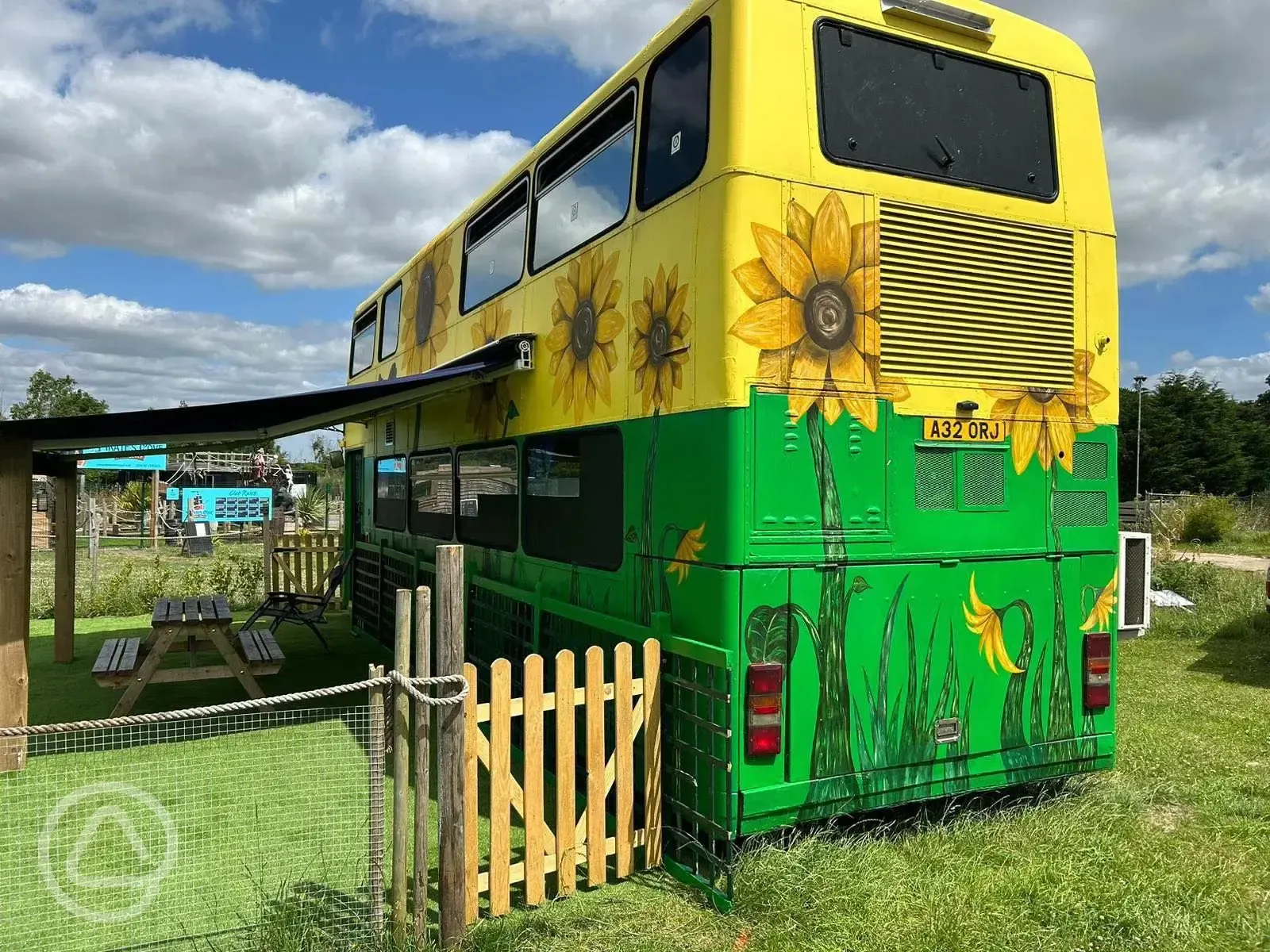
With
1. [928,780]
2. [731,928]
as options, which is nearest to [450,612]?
[731,928]

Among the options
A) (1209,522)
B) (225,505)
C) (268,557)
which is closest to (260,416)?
(268,557)

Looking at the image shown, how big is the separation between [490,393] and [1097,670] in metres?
4.20

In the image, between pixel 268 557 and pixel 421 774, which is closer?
pixel 421 774

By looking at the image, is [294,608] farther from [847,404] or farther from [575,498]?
[847,404]

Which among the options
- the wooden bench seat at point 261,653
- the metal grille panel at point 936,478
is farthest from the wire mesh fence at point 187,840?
the metal grille panel at point 936,478

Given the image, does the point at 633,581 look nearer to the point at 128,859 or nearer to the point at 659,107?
the point at 659,107

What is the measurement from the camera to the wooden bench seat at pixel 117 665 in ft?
21.1

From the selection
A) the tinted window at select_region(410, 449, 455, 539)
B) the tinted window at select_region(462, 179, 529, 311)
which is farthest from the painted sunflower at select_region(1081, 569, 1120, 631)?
the tinted window at select_region(410, 449, 455, 539)

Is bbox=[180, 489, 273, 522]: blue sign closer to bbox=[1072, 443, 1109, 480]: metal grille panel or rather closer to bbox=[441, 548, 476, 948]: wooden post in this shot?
bbox=[441, 548, 476, 948]: wooden post

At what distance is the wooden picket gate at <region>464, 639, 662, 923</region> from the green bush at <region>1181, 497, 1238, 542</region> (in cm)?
2469

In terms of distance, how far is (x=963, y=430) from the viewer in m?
4.25

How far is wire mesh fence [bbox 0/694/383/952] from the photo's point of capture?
11.2ft

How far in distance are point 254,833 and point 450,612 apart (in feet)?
7.14

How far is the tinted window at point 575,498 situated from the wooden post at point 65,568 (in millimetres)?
5968
